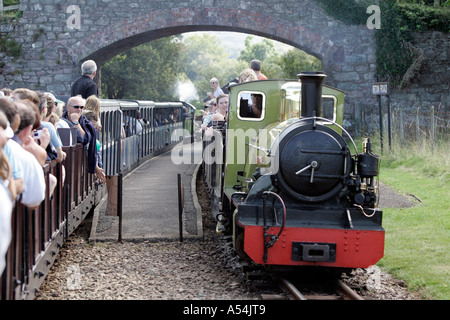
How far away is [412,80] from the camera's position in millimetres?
23734

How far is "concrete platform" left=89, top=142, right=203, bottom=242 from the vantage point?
912 centimetres

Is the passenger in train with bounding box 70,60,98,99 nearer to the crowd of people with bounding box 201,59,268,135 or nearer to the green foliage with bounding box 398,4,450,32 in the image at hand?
the crowd of people with bounding box 201,59,268,135

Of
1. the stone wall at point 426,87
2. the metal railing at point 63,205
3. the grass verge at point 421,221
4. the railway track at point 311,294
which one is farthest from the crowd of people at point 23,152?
the stone wall at point 426,87

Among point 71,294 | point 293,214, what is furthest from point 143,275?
point 293,214

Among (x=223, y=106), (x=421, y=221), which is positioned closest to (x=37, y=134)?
(x=223, y=106)

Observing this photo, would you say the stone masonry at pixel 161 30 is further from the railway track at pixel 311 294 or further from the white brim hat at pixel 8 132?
the white brim hat at pixel 8 132

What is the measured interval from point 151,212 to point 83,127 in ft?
6.53

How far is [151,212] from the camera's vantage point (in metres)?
10.7

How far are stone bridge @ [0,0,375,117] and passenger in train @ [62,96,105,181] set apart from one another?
15.0 metres

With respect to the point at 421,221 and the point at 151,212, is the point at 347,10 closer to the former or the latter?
the point at 421,221

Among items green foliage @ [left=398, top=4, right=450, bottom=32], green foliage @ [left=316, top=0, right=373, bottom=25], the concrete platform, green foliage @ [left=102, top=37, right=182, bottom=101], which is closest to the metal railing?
the concrete platform

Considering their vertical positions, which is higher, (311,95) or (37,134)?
(311,95)

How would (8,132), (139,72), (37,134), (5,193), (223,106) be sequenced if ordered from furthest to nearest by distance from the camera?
1. (139,72)
2. (223,106)
3. (37,134)
4. (8,132)
5. (5,193)

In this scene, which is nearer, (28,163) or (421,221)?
(28,163)
